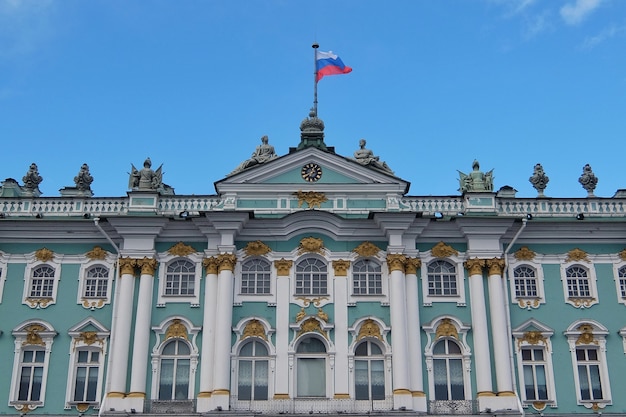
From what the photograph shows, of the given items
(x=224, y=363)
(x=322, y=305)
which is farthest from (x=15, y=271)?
(x=322, y=305)

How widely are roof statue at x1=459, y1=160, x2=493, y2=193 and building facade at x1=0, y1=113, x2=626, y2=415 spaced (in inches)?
3.5

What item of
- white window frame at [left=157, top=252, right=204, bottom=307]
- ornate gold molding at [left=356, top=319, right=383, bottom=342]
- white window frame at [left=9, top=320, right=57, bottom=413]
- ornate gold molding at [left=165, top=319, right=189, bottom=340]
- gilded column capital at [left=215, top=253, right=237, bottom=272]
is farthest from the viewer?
white window frame at [left=157, top=252, right=204, bottom=307]

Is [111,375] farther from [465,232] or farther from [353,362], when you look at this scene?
[465,232]

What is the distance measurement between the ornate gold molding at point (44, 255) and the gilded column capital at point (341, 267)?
11.3 metres

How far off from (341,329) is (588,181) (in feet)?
40.6

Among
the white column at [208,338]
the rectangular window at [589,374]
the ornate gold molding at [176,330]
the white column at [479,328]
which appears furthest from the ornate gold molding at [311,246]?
the rectangular window at [589,374]

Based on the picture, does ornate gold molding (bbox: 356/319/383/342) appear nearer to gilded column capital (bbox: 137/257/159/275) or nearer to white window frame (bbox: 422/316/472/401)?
white window frame (bbox: 422/316/472/401)

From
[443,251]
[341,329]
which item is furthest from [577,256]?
[341,329]

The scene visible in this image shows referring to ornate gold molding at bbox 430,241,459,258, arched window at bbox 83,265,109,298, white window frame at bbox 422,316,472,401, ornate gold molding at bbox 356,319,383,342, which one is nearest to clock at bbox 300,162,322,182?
ornate gold molding at bbox 430,241,459,258

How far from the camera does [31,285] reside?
34000mm

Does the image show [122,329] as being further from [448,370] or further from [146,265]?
[448,370]

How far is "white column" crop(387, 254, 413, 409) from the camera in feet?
103

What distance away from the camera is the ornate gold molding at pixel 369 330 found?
107 ft

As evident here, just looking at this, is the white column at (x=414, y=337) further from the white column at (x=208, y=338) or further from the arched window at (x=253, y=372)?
the white column at (x=208, y=338)
